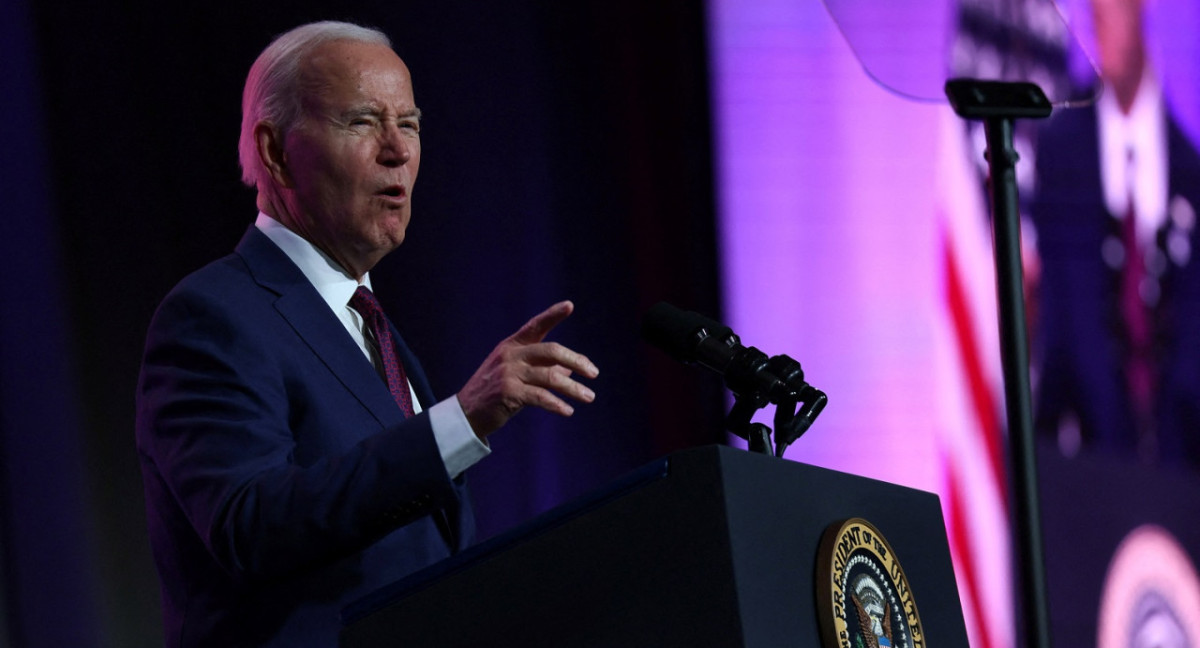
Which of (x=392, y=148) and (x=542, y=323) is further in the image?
(x=392, y=148)

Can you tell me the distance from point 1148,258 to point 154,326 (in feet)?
9.13

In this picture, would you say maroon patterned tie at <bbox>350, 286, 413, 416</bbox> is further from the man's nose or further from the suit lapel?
the man's nose

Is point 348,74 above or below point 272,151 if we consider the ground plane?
above

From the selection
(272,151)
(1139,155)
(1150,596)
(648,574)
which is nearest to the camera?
(648,574)

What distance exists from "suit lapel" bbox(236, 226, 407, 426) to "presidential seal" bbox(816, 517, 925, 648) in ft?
2.29

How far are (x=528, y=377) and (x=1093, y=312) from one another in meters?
2.59

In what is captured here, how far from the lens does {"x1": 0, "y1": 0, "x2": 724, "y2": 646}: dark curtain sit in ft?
8.37

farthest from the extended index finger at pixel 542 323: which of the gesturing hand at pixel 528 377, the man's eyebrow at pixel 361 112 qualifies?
the man's eyebrow at pixel 361 112

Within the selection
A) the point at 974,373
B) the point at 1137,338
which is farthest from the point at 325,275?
the point at 1137,338

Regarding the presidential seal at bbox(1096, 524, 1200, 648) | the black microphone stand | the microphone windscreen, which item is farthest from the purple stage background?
the microphone windscreen

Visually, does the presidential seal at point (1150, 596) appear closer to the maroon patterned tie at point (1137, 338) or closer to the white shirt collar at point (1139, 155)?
the maroon patterned tie at point (1137, 338)

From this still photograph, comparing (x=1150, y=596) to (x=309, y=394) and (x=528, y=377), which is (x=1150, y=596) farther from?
(x=528, y=377)

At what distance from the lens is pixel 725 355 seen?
1354 mm

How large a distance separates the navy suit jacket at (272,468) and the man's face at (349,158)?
0.13m
